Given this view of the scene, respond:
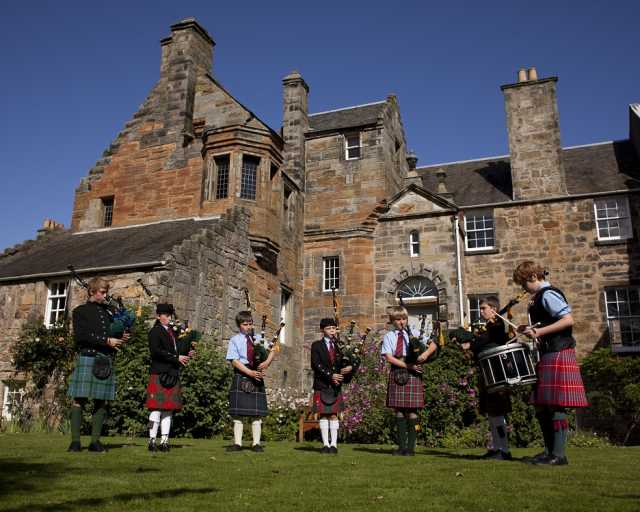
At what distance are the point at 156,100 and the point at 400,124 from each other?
35.1ft

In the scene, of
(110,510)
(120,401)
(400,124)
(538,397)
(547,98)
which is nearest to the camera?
(110,510)

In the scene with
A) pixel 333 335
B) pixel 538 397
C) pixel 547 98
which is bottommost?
pixel 538 397

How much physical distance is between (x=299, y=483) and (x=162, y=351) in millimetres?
3481

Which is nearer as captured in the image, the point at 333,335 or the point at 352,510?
the point at 352,510

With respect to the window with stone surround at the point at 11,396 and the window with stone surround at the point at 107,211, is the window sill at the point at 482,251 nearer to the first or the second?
the window with stone surround at the point at 107,211

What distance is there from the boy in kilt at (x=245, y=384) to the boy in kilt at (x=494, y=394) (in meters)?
2.88

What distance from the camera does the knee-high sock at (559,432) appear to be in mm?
6684

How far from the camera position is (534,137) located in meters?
24.4

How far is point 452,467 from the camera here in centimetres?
684

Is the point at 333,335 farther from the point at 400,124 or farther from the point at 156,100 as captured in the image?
the point at 400,124

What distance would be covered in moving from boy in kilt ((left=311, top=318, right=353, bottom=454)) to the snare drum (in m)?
2.17

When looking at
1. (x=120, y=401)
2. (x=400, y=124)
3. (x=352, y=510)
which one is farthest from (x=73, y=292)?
(x=400, y=124)

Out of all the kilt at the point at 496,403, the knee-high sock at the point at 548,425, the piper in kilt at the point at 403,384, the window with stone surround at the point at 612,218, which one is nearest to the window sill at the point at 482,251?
the window with stone surround at the point at 612,218

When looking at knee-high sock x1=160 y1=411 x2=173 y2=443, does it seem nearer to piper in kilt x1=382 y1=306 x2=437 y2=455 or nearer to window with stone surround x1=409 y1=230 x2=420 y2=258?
piper in kilt x1=382 y1=306 x2=437 y2=455
